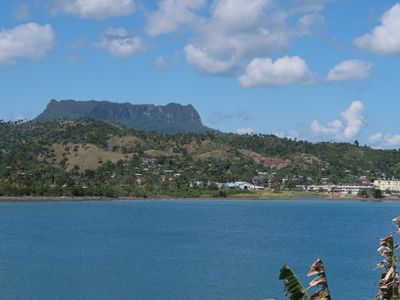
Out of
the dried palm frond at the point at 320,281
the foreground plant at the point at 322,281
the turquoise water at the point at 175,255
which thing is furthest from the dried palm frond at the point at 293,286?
the turquoise water at the point at 175,255

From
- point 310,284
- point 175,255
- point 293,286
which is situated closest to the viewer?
point 310,284

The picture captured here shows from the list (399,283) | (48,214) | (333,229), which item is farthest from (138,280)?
(48,214)

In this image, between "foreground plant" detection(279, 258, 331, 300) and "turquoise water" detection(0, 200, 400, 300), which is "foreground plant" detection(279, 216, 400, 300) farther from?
"turquoise water" detection(0, 200, 400, 300)

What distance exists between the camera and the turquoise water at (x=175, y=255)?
4862 cm

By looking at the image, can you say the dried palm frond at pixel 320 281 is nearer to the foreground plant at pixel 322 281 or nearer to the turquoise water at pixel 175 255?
the foreground plant at pixel 322 281

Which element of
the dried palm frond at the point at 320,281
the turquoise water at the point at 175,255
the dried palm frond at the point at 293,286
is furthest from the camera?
the turquoise water at the point at 175,255

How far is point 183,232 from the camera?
97.3 m

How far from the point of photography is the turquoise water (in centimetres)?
4862

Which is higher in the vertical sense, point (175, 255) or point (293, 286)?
point (293, 286)

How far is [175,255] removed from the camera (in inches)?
2731


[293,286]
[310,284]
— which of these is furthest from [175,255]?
[310,284]

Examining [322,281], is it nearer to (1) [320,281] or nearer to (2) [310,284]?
(1) [320,281]

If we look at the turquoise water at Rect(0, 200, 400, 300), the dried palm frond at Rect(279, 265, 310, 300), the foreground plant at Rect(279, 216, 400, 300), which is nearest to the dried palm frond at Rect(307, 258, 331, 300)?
the foreground plant at Rect(279, 216, 400, 300)

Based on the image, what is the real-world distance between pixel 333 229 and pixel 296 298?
9833cm
